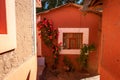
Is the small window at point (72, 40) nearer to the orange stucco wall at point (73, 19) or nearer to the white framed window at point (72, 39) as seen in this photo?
the white framed window at point (72, 39)

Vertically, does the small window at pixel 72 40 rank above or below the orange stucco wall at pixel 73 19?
below

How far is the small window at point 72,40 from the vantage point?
809 centimetres

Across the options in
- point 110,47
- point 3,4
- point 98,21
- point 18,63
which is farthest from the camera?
point 98,21

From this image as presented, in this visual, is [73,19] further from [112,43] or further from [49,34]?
[112,43]

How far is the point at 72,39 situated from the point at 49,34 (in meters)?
1.37

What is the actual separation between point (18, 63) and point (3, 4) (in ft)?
3.56

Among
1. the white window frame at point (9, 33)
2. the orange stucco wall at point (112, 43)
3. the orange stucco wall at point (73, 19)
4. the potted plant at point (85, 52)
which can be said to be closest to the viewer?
the white window frame at point (9, 33)

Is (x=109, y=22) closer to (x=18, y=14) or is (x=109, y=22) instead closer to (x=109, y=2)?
(x=109, y=2)

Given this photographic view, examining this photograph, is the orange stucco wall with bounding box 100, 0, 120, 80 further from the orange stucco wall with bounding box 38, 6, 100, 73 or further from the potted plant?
the orange stucco wall with bounding box 38, 6, 100, 73

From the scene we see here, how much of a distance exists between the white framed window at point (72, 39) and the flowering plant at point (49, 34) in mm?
299

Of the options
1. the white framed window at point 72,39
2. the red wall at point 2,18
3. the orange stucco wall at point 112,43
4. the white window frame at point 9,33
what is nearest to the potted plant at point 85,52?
the white framed window at point 72,39

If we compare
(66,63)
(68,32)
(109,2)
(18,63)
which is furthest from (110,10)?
(66,63)

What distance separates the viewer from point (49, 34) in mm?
8000

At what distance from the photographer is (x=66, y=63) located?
8250 millimetres
